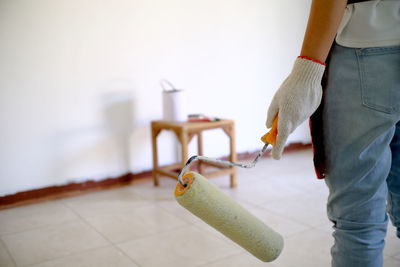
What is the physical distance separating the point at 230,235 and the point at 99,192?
168 centimetres

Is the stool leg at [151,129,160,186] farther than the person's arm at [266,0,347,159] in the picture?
Yes

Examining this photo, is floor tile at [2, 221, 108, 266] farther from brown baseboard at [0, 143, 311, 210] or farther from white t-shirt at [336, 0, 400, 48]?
white t-shirt at [336, 0, 400, 48]

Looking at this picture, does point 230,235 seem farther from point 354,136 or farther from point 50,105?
point 50,105

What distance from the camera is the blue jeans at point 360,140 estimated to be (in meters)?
0.78

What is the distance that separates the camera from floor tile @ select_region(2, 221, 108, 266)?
Result: 5.28ft

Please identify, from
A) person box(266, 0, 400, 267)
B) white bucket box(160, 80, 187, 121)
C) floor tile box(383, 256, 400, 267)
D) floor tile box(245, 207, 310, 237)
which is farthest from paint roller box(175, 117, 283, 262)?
white bucket box(160, 80, 187, 121)

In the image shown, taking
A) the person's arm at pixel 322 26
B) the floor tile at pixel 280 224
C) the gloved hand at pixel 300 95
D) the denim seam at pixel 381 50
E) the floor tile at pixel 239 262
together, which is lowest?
the floor tile at pixel 280 224

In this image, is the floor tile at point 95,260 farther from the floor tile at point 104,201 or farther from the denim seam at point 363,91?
the denim seam at point 363,91

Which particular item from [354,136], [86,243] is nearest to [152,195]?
[86,243]

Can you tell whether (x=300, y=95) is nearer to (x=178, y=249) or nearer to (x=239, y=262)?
(x=239, y=262)

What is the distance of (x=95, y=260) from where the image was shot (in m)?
1.55

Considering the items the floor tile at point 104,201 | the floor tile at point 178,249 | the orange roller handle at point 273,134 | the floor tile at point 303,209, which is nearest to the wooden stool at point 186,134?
the floor tile at point 104,201

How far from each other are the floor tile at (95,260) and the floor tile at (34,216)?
16.5 inches

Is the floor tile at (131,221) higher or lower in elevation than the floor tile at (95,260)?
lower
